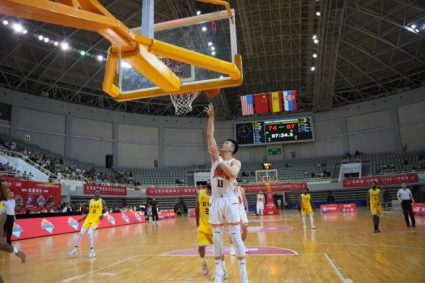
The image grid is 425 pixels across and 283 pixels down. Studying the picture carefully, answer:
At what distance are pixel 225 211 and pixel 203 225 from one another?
230 cm

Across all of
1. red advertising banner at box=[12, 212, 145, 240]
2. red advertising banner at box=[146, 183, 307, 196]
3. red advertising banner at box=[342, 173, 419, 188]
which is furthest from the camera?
red advertising banner at box=[146, 183, 307, 196]

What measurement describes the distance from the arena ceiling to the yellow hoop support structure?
51.1ft

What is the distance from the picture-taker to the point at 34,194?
20969mm

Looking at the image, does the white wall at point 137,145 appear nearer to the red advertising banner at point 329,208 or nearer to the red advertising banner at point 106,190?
the red advertising banner at point 106,190

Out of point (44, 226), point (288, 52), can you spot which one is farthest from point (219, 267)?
point (288, 52)

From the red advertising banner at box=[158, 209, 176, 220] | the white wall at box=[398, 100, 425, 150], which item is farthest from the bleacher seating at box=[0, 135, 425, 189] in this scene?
the red advertising banner at box=[158, 209, 176, 220]

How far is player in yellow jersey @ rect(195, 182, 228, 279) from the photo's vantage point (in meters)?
6.84

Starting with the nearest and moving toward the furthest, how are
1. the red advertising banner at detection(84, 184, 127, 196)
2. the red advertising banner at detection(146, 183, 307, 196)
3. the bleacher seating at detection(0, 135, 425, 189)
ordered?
1. the red advertising banner at detection(84, 184, 127, 196)
2. the bleacher seating at detection(0, 135, 425, 189)
3. the red advertising banner at detection(146, 183, 307, 196)

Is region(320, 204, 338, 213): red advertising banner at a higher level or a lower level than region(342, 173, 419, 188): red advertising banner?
lower

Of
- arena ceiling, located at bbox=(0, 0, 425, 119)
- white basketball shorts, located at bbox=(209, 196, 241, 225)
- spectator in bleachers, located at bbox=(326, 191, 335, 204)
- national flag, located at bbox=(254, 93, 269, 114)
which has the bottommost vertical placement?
spectator in bleachers, located at bbox=(326, 191, 335, 204)

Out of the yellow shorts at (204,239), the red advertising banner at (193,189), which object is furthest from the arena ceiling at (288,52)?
the yellow shorts at (204,239)

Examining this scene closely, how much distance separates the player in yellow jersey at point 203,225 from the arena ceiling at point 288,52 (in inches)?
591

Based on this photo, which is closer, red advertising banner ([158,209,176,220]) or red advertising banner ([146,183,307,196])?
red advertising banner ([158,209,176,220])

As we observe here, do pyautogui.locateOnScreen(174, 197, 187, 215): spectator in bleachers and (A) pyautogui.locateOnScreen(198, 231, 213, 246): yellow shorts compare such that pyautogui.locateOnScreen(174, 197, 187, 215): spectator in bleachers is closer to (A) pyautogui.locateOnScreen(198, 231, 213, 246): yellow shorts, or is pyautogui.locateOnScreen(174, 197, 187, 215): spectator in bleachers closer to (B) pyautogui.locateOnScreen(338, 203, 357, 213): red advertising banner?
(B) pyautogui.locateOnScreen(338, 203, 357, 213): red advertising banner
